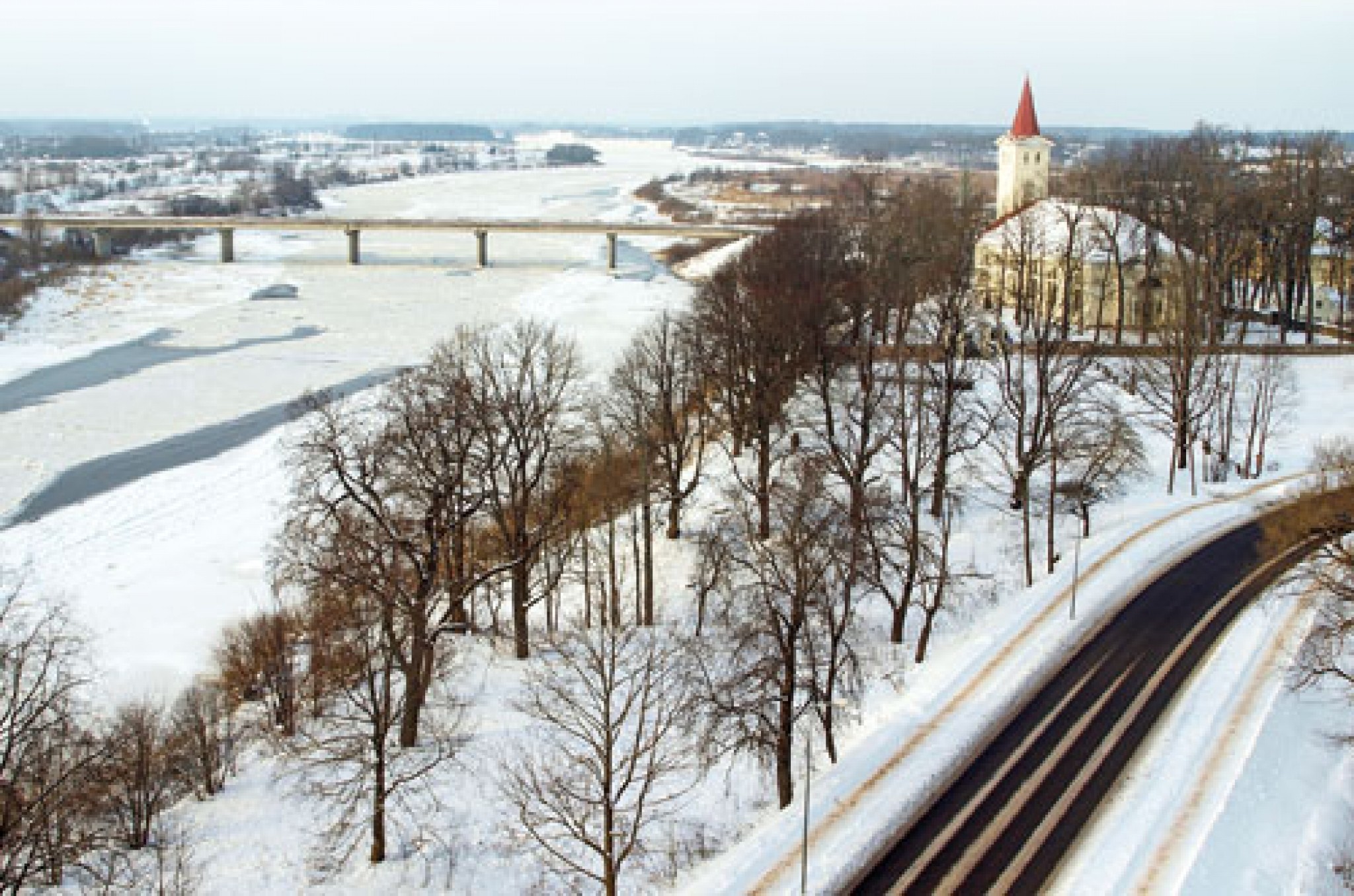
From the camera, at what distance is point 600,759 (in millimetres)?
17797

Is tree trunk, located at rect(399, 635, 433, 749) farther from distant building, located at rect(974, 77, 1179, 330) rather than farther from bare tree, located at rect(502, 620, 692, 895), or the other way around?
distant building, located at rect(974, 77, 1179, 330)

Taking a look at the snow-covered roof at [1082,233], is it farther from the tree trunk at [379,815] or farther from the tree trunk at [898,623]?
the tree trunk at [379,815]

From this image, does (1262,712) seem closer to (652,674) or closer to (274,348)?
(652,674)

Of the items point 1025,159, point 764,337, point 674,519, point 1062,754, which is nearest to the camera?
point 1062,754

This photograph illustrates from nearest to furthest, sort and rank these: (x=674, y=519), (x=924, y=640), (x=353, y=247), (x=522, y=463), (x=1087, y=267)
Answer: (x=924, y=640) < (x=522, y=463) < (x=674, y=519) < (x=1087, y=267) < (x=353, y=247)

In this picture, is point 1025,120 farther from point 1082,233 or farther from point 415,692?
point 415,692

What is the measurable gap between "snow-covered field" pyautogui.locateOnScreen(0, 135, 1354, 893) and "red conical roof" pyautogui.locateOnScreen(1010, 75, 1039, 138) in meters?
24.4

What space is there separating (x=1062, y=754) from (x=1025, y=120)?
57.1m

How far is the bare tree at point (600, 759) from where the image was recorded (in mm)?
17031

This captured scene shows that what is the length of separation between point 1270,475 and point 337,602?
27.4 m

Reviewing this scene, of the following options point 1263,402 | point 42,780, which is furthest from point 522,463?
point 1263,402

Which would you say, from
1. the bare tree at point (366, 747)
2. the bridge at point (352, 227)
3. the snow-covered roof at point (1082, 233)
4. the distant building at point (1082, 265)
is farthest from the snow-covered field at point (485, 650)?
the bridge at point (352, 227)

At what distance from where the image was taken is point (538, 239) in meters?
110

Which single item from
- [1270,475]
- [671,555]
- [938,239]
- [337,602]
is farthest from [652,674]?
[938,239]
